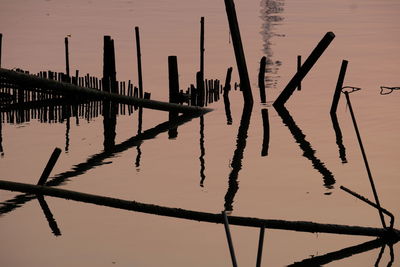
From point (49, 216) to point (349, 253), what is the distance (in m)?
5.87

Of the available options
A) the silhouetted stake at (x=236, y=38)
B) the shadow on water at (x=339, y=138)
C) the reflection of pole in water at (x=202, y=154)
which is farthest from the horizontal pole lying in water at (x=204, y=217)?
the silhouetted stake at (x=236, y=38)

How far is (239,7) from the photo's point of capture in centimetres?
9938

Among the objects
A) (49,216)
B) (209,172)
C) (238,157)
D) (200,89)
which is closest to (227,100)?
(200,89)

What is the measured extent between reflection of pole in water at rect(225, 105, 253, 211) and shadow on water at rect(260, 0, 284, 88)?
835cm

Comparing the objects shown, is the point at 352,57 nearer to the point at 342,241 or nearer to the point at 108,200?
the point at 342,241

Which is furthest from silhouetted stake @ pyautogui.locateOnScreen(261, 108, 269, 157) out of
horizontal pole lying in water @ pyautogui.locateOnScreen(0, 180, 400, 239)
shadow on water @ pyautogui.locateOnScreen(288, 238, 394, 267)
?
horizontal pole lying in water @ pyautogui.locateOnScreen(0, 180, 400, 239)

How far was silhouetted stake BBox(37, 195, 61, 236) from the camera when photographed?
16.1 metres

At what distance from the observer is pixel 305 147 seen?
952 inches

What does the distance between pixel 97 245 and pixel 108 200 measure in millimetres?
2648

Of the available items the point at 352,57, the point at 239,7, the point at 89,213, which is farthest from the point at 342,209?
the point at 239,7

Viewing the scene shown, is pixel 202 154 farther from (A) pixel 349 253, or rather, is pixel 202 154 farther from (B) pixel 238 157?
(A) pixel 349 253

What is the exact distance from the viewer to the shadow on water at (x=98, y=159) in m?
17.5

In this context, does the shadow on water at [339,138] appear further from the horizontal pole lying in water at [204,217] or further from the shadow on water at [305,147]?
the horizontal pole lying in water at [204,217]

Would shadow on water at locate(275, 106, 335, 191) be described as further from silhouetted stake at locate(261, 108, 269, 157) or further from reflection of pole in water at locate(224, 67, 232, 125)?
reflection of pole in water at locate(224, 67, 232, 125)
